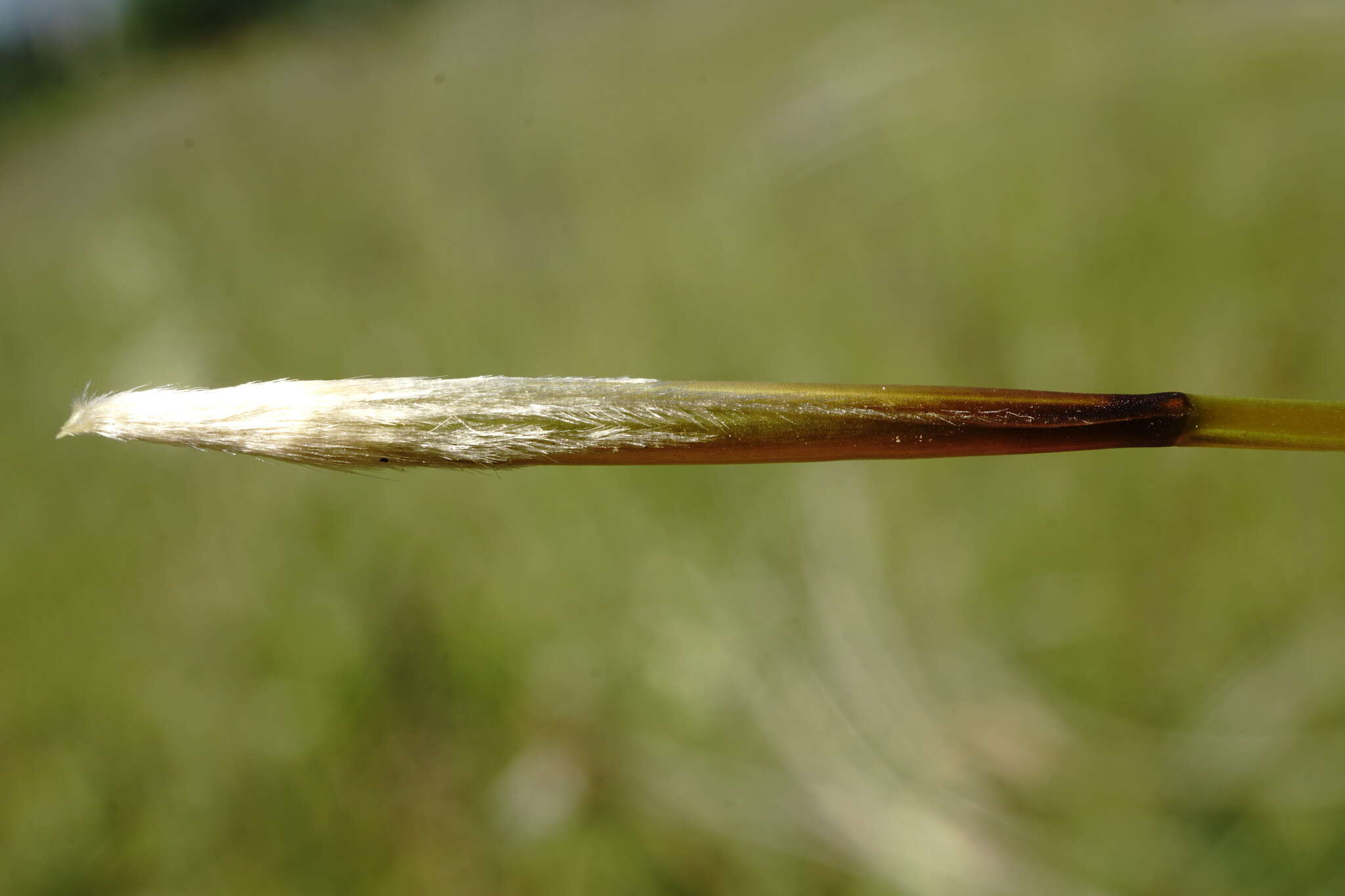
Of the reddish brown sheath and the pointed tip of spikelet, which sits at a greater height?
the reddish brown sheath

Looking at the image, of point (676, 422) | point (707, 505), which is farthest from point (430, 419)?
point (707, 505)

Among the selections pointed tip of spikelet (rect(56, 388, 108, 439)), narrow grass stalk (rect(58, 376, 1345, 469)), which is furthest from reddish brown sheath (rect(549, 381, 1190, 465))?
pointed tip of spikelet (rect(56, 388, 108, 439))

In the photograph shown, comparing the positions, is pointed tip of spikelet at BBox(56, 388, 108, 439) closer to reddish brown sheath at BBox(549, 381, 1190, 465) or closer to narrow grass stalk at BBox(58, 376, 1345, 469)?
narrow grass stalk at BBox(58, 376, 1345, 469)

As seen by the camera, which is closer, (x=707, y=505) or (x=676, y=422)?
(x=676, y=422)

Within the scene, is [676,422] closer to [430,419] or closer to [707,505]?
[430,419]

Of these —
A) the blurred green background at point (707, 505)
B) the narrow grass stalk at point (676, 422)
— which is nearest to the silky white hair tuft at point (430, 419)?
the narrow grass stalk at point (676, 422)

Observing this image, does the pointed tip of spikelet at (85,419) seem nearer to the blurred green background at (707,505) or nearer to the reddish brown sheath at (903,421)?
the reddish brown sheath at (903,421)
